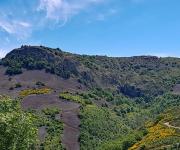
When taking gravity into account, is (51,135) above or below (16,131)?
below

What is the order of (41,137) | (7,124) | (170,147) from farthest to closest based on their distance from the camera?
(41,137), (170,147), (7,124)

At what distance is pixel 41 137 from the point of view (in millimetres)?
181875

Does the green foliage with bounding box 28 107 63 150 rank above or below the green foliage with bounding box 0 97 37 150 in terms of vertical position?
below

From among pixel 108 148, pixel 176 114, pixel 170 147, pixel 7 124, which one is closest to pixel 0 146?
pixel 7 124

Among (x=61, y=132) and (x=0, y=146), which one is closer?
(x=0, y=146)

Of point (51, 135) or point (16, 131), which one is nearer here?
point (16, 131)

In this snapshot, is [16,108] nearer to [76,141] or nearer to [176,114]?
[176,114]

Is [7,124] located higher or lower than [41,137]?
higher

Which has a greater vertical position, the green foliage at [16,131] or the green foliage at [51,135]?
the green foliage at [16,131]

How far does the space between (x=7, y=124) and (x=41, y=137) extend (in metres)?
124

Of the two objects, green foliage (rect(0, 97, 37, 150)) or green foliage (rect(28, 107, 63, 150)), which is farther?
green foliage (rect(28, 107, 63, 150))

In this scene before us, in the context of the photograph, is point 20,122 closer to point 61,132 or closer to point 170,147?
point 170,147

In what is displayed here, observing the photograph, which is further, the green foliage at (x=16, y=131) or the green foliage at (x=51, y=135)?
the green foliage at (x=51, y=135)

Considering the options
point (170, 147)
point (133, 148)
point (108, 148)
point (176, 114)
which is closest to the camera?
point (170, 147)
